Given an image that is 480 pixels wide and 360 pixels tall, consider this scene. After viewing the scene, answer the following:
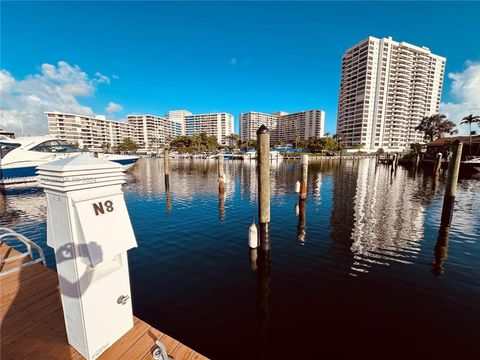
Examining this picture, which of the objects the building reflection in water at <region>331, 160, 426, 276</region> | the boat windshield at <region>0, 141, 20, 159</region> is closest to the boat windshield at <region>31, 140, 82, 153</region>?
the boat windshield at <region>0, 141, 20, 159</region>

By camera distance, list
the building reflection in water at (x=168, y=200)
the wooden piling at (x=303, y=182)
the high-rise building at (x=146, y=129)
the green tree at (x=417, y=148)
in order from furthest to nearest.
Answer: the high-rise building at (x=146, y=129) → the green tree at (x=417, y=148) → the wooden piling at (x=303, y=182) → the building reflection in water at (x=168, y=200)

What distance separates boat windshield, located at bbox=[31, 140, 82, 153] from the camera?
88.5 ft

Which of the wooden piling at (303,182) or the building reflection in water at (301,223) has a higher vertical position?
the wooden piling at (303,182)

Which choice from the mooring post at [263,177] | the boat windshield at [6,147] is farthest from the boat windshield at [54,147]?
the mooring post at [263,177]

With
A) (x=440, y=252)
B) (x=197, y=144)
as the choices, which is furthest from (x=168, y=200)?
(x=197, y=144)

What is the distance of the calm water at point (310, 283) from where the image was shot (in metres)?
5.15

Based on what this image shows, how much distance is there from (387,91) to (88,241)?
5797 inches

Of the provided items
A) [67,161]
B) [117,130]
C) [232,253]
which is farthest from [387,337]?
[117,130]

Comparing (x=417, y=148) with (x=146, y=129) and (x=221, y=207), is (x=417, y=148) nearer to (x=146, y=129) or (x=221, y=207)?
(x=221, y=207)

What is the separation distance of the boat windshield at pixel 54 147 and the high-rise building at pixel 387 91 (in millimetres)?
118770

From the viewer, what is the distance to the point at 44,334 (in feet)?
11.1

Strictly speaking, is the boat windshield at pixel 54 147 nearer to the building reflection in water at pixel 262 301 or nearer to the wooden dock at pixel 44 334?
the wooden dock at pixel 44 334

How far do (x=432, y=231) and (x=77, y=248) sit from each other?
16.6 meters

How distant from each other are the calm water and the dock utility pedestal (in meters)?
2.80
